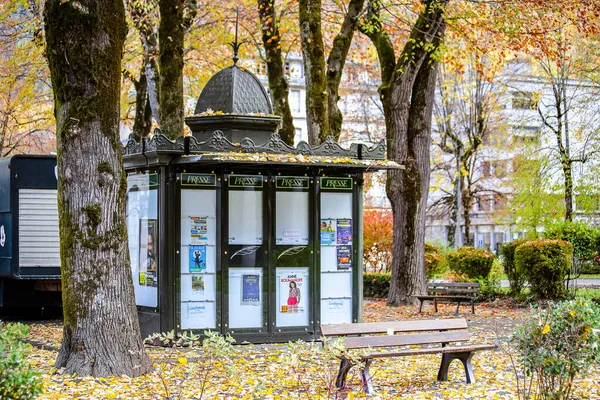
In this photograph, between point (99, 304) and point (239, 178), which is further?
point (239, 178)

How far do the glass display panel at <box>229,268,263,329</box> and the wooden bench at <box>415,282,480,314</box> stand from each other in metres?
6.23

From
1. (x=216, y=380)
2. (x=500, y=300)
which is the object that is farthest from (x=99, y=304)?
(x=500, y=300)

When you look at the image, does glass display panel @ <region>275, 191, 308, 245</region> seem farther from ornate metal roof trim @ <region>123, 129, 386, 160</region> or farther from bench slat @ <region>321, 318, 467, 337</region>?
bench slat @ <region>321, 318, 467, 337</region>

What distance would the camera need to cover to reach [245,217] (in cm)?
1444

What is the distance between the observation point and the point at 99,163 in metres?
10.8

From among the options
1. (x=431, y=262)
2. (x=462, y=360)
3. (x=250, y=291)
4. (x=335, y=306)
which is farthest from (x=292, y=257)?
(x=431, y=262)

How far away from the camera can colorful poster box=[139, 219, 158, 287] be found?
46.8 feet

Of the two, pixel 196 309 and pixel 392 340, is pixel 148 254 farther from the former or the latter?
pixel 392 340

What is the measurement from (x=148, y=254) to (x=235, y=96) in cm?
303

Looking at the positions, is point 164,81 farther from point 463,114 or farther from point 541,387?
point 463,114

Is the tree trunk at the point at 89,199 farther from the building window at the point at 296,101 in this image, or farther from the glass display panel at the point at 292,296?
the building window at the point at 296,101

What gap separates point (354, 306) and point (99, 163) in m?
5.92

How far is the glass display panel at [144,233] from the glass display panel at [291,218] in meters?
1.97

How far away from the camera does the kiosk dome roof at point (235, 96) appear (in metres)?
15.1
